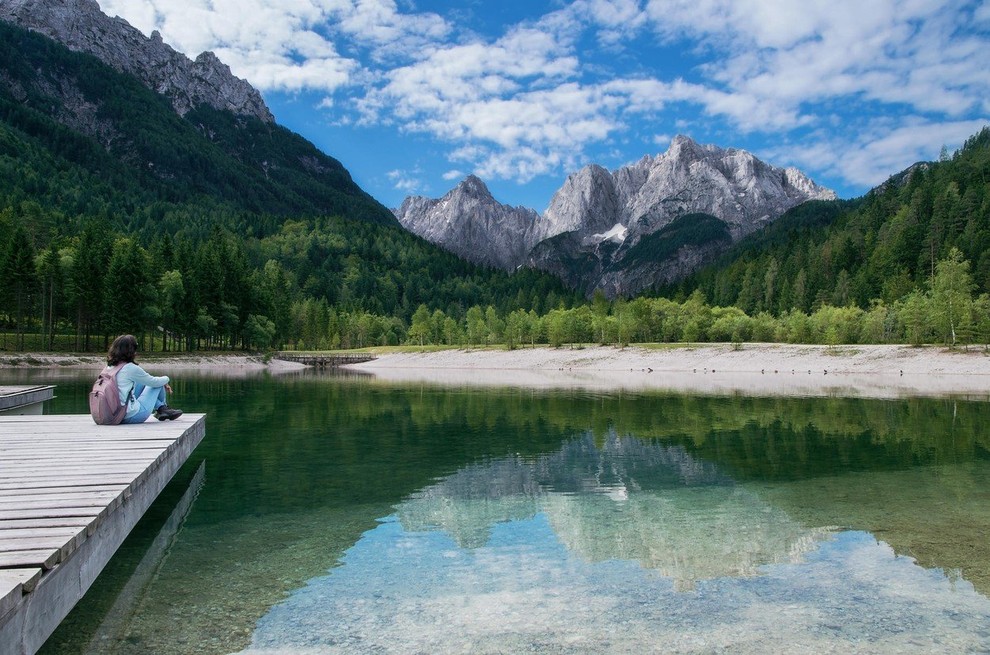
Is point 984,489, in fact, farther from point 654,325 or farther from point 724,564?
point 654,325

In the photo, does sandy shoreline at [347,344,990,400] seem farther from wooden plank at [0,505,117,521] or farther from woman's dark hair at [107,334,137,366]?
wooden plank at [0,505,117,521]

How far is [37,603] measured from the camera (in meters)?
5.32

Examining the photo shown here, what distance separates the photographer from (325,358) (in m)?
125

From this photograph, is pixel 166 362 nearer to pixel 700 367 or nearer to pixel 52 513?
pixel 700 367

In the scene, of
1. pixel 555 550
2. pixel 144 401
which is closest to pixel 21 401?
pixel 144 401

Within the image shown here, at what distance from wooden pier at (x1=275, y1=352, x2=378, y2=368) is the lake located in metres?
103

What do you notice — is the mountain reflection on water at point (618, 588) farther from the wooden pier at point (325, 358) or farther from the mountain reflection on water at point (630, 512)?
the wooden pier at point (325, 358)

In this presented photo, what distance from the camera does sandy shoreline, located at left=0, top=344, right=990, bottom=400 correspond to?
174ft

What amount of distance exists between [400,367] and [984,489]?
9943 cm

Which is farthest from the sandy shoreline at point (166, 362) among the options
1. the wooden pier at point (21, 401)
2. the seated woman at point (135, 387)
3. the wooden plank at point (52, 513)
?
the wooden plank at point (52, 513)

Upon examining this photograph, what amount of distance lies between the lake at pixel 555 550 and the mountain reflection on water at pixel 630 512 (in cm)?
7

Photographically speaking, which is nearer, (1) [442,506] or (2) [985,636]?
(2) [985,636]

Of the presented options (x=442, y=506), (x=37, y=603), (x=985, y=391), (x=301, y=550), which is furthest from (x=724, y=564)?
(x=985, y=391)

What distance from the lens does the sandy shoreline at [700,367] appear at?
53094mm
